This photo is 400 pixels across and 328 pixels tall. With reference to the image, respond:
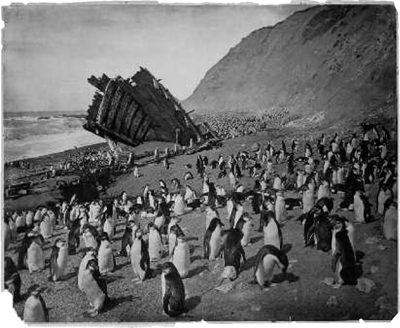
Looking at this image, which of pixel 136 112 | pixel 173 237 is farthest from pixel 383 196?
pixel 136 112

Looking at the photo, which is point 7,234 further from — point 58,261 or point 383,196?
point 383,196

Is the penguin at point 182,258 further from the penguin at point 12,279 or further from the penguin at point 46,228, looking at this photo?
the penguin at point 12,279

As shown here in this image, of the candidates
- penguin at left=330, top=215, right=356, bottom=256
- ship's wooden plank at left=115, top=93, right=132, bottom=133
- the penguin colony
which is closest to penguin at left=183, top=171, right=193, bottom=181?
the penguin colony

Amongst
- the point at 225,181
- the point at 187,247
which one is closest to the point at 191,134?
the point at 225,181

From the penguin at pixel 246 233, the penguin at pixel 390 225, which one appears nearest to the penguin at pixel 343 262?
the penguin at pixel 390 225

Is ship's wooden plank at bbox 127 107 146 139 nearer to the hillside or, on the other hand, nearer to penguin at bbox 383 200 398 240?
the hillside

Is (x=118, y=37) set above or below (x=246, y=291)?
above

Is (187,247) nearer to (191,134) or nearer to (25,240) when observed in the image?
(191,134)
